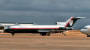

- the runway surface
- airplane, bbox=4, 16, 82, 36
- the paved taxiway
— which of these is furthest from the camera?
airplane, bbox=4, 16, 82, 36

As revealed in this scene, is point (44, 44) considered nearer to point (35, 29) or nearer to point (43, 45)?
point (43, 45)

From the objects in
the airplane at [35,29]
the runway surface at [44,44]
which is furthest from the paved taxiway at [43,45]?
the airplane at [35,29]

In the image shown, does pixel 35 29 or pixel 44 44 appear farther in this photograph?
pixel 35 29

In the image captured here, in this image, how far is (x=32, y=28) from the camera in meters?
77.4

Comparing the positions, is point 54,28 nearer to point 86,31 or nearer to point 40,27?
point 40,27

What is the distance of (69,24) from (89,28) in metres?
30.1

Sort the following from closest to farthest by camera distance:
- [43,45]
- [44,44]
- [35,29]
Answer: [43,45]
[44,44]
[35,29]

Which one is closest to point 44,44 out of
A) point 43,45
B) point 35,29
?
point 43,45

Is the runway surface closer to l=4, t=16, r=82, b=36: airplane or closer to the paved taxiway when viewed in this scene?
the paved taxiway

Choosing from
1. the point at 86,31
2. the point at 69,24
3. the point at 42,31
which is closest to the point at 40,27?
the point at 42,31

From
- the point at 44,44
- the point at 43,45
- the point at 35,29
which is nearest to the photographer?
the point at 43,45

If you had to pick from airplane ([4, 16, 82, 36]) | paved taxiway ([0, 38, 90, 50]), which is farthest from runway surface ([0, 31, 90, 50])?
airplane ([4, 16, 82, 36])

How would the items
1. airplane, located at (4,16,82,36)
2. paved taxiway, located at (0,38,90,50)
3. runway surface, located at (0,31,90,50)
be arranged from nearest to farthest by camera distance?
paved taxiway, located at (0,38,90,50) < runway surface, located at (0,31,90,50) < airplane, located at (4,16,82,36)

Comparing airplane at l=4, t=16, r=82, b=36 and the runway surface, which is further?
airplane at l=4, t=16, r=82, b=36
